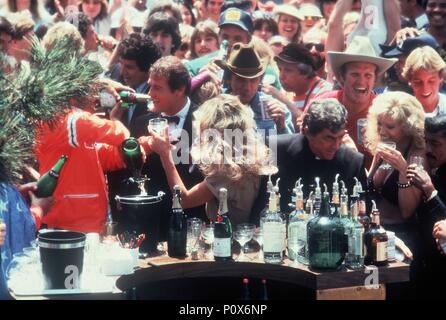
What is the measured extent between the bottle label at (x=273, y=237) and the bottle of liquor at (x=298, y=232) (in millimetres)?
73

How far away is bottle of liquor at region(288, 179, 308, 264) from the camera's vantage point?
3.50 meters

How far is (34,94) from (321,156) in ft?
6.57

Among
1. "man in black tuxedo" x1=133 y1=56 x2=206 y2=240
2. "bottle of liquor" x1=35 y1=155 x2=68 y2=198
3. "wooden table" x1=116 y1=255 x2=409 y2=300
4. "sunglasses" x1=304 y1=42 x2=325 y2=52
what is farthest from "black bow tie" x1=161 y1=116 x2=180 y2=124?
"sunglasses" x1=304 y1=42 x2=325 y2=52

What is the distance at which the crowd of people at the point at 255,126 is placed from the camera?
3.95m

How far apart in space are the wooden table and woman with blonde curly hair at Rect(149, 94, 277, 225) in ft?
1.60

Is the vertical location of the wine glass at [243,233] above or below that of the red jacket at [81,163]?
below

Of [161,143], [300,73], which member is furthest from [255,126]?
[300,73]

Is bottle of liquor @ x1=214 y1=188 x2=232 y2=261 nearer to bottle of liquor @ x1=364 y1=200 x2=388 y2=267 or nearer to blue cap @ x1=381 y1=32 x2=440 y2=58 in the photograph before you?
bottle of liquor @ x1=364 y1=200 x2=388 y2=267

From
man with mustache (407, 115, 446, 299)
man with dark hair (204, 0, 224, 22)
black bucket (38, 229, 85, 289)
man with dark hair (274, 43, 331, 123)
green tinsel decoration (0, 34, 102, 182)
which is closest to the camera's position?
green tinsel decoration (0, 34, 102, 182)

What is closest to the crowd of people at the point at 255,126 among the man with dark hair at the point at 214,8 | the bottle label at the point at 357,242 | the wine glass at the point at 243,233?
the wine glass at the point at 243,233

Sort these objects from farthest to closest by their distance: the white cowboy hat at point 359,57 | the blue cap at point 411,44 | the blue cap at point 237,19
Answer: the blue cap at point 237,19 < the blue cap at point 411,44 < the white cowboy hat at point 359,57

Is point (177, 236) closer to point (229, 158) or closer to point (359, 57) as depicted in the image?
point (229, 158)

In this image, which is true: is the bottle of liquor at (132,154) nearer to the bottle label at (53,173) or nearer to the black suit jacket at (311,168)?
the bottle label at (53,173)
